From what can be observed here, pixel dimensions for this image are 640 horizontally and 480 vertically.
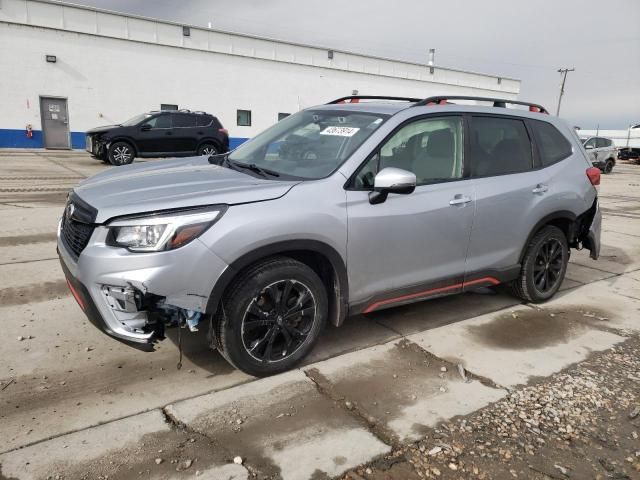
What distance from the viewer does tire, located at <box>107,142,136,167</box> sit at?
15.5 meters

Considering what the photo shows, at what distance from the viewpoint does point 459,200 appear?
154 inches

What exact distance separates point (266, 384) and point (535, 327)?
2497 millimetres

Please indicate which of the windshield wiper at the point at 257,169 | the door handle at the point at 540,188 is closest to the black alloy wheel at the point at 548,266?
the door handle at the point at 540,188

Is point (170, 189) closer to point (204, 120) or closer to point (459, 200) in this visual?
point (459, 200)

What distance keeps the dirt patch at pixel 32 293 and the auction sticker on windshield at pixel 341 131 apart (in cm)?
276

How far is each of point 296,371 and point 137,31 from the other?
79.2 ft

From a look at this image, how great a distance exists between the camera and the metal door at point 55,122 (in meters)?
22.3

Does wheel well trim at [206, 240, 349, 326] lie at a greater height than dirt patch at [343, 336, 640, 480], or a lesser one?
greater

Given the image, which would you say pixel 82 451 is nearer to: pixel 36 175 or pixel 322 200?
pixel 322 200

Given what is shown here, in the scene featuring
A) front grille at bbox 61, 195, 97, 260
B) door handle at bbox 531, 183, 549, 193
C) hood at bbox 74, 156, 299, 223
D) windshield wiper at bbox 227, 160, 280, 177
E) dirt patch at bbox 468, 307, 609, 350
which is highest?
windshield wiper at bbox 227, 160, 280, 177

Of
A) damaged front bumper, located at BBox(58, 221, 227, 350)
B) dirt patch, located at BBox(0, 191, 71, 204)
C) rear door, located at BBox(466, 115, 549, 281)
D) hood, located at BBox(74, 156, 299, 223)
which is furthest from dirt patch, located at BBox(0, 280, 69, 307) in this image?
dirt patch, located at BBox(0, 191, 71, 204)

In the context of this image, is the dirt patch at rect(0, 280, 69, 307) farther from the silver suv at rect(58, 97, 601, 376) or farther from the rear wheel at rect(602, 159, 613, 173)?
the rear wheel at rect(602, 159, 613, 173)

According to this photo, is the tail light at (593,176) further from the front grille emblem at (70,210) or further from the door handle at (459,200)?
the front grille emblem at (70,210)

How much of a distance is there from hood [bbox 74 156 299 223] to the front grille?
50 millimetres
